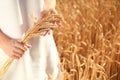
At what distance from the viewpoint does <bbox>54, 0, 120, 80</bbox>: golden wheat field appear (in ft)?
7.57

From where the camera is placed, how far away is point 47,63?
5.95 ft

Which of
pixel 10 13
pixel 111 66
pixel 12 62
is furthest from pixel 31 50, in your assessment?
pixel 111 66

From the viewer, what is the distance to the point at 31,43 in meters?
1.69

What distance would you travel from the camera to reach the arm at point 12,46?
5.12 ft

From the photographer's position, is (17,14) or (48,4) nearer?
(17,14)

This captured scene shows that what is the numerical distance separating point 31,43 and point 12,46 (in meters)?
0.14

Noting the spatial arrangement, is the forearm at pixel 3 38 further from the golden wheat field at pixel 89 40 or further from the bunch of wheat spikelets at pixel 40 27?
the golden wheat field at pixel 89 40

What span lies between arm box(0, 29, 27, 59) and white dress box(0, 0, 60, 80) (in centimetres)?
3

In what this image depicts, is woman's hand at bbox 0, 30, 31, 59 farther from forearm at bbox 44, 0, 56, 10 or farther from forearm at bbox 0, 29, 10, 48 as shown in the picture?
forearm at bbox 44, 0, 56, 10

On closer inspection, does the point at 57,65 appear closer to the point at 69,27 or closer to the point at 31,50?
the point at 31,50

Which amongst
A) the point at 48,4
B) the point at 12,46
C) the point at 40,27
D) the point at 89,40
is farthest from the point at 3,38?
the point at 89,40

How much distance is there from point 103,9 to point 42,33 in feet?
6.57

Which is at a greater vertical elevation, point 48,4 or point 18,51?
point 48,4

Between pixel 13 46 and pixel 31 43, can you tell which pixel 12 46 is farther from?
pixel 31 43
